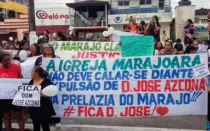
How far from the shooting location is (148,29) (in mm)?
10586

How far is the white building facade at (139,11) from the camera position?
36500 millimetres

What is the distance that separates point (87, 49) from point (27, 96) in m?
4.35

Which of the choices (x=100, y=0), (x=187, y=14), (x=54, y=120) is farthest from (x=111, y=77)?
(x=100, y=0)

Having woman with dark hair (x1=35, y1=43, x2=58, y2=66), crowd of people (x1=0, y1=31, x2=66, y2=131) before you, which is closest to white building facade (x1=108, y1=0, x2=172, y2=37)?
woman with dark hair (x1=35, y1=43, x2=58, y2=66)

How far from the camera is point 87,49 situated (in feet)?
31.1

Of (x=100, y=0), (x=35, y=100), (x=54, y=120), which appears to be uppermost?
(x=100, y=0)

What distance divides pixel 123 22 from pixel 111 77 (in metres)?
31.7

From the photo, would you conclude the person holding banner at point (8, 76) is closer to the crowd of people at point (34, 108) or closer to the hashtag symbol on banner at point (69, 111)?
the crowd of people at point (34, 108)

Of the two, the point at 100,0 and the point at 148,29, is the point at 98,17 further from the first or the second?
the point at 148,29

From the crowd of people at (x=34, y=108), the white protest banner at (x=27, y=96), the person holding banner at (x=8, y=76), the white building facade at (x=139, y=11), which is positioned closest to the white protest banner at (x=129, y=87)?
the crowd of people at (x=34, y=108)

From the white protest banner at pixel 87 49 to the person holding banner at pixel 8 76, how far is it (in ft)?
11.2

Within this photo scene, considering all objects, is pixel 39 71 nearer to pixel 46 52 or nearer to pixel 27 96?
pixel 27 96

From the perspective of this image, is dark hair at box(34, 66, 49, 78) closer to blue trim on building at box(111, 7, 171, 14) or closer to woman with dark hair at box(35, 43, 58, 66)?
woman with dark hair at box(35, 43, 58, 66)

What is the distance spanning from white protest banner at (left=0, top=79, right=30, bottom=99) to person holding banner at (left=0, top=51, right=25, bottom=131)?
73 mm
